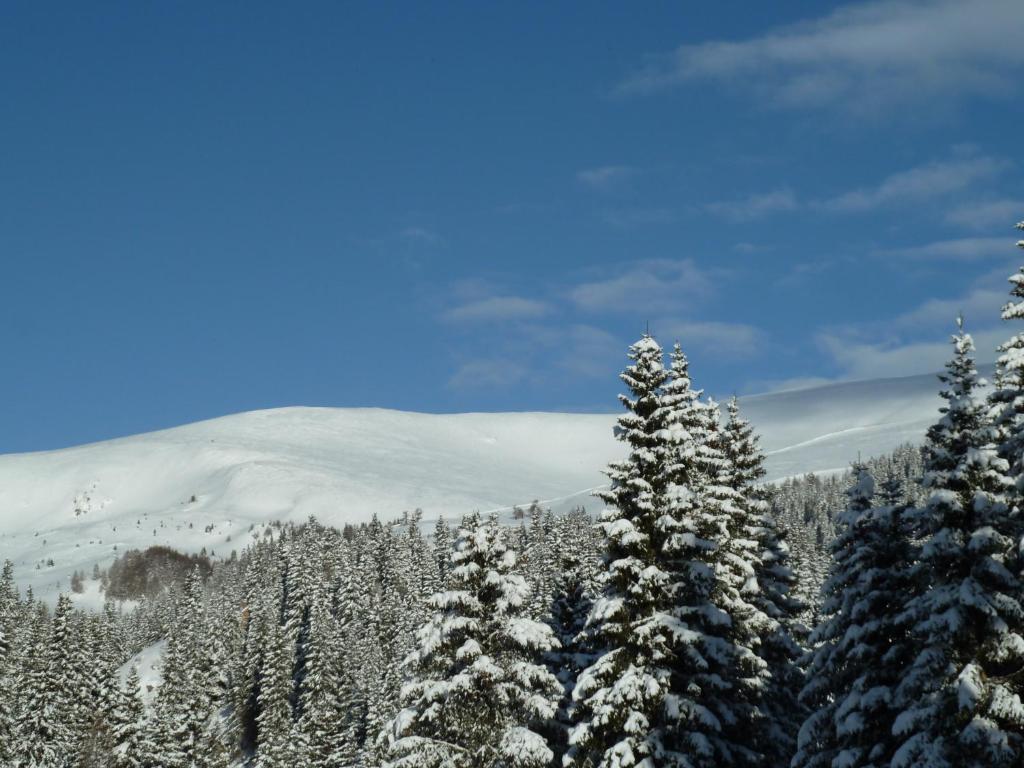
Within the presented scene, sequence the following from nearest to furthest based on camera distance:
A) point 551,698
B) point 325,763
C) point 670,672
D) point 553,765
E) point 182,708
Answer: point 670,672 < point 551,698 < point 553,765 < point 325,763 < point 182,708

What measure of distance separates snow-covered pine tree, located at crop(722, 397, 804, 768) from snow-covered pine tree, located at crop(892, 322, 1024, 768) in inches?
369

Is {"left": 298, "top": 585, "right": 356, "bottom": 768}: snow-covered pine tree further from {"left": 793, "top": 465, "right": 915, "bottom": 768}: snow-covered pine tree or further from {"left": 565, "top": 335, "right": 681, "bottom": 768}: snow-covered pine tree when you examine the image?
{"left": 793, "top": 465, "right": 915, "bottom": 768}: snow-covered pine tree

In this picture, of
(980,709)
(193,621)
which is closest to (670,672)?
(980,709)

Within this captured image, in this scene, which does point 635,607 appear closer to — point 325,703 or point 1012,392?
point 1012,392

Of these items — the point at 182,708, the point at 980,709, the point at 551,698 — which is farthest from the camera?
the point at 182,708

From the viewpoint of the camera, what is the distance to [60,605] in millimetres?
82062

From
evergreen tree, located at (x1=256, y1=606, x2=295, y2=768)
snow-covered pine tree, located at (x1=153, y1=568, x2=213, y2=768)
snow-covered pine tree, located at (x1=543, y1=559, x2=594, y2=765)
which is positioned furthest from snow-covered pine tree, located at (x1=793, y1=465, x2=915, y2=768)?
snow-covered pine tree, located at (x1=153, y1=568, x2=213, y2=768)

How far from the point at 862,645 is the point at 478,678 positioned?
11.3 m

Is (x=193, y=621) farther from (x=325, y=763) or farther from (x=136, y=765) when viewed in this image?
(x=325, y=763)

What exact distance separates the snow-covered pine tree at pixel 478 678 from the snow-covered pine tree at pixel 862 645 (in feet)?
25.6

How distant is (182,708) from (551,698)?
62.0 meters

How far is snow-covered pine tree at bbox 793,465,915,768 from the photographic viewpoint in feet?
85.1

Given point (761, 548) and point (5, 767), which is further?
point (5, 767)

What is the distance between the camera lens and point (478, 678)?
31.7m
